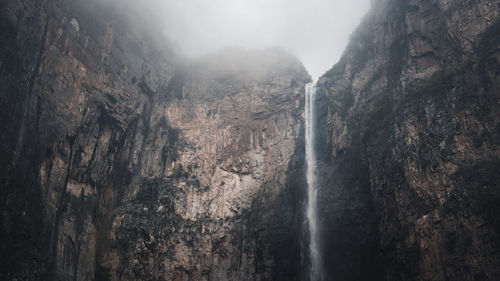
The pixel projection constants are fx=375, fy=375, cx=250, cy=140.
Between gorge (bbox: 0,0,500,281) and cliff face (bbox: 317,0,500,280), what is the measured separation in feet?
0.30

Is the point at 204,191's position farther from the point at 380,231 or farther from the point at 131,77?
the point at 380,231

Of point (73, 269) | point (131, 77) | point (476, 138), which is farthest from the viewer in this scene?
point (131, 77)

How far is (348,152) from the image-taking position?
28125 millimetres

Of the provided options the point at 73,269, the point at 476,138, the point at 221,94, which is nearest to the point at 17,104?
the point at 73,269

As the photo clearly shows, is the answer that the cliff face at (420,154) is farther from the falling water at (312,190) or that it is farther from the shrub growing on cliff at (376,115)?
the falling water at (312,190)

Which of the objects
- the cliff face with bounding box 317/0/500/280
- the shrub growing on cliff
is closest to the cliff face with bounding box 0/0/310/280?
the cliff face with bounding box 317/0/500/280

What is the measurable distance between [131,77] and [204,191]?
12696mm

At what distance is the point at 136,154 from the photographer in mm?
34094

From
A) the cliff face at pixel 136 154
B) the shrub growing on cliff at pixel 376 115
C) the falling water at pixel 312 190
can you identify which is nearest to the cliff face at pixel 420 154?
the shrub growing on cliff at pixel 376 115

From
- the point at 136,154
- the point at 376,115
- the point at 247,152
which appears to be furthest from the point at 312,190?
the point at 136,154

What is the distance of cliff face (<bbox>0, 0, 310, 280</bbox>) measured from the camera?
22.3 m

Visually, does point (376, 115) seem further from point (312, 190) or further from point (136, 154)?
point (136, 154)

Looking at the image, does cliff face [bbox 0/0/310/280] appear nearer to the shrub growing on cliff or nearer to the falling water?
the falling water

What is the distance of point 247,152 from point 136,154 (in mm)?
10107
